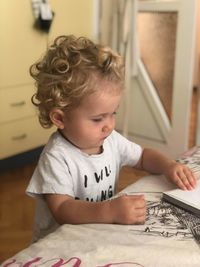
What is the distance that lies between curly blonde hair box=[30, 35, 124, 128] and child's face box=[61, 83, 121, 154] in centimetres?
2

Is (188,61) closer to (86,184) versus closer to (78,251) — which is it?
(86,184)

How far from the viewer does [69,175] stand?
2.90ft

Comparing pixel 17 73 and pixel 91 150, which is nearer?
pixel 91 150

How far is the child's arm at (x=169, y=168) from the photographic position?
2.99ft

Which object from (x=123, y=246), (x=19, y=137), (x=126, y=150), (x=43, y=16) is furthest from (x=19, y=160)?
(x=123, y=246)

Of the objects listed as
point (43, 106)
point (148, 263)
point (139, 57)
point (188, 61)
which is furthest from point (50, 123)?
point (139, 57)

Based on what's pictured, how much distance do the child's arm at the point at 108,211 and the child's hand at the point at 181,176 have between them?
176mm

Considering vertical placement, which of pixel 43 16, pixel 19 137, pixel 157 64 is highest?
pixel 43 16

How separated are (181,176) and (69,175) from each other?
24 cm

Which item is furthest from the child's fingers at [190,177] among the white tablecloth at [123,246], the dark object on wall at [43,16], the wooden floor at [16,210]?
the dark object on wall at [43,16]

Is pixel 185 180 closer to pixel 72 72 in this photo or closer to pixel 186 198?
pixel 186 198

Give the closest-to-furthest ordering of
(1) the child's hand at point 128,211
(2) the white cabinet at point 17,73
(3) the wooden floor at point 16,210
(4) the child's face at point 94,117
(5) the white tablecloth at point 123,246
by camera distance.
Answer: (5) the white tablecloth at point 123,246 < (1) the child's hand at point 128,211 < (4) the child's face at point 94,117 < (3) the wooden floor at point 16,210 < (2) the white cabinet at point 17,73

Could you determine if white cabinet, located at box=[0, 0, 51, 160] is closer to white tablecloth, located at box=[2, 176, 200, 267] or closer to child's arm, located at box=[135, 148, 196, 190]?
child's arm, located at box=[135, 148, 196, 190]

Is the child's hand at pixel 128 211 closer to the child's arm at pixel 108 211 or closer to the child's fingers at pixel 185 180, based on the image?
the child's arm at pixel 108 211
